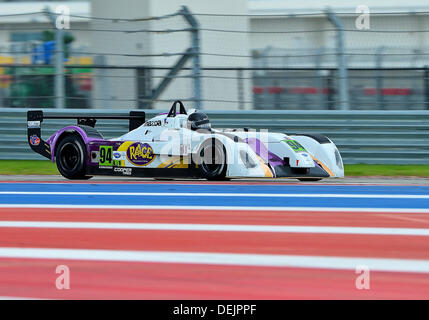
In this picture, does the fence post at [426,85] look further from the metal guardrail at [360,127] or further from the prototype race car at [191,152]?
the prototype race car at [191,152]

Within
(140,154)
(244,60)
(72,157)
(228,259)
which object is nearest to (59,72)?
(72,157)

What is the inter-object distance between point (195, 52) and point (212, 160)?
3.43 m

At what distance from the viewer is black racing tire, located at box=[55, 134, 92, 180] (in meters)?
10.7

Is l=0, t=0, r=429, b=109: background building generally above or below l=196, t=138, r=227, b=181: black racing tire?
above

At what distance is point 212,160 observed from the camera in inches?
384

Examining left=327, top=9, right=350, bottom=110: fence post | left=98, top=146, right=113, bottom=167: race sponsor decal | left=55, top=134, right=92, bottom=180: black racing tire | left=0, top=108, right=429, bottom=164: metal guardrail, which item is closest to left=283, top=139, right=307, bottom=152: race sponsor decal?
left=98, top=146, right=113, bottom=167: race sponsor decal

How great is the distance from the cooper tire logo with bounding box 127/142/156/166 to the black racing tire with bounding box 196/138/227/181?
70cm

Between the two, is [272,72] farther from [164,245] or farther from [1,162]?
[164,245]

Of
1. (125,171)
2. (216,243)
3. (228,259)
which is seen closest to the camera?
(228,259)

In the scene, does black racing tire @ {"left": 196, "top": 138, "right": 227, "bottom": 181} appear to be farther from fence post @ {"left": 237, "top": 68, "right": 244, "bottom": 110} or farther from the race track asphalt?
fence post @ {"left": 237, "top": 68, "right": 244, "bottom": 110}

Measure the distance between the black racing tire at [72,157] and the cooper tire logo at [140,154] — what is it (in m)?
0.72

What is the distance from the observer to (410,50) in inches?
484

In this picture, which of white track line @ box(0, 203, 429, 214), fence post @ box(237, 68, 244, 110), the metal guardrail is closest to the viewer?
white track line @ box(0, 203, 429, 214)

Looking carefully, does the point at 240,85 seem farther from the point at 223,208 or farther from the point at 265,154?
the point at 223,208
